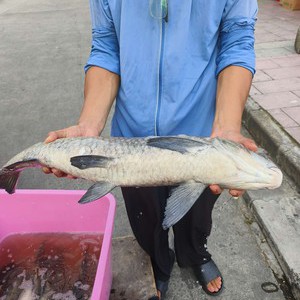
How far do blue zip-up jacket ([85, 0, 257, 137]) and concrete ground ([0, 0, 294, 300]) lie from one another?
1.18 m

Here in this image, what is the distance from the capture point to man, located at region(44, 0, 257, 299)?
5.98 ft

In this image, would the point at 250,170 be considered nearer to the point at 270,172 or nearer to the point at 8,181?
the point at 270,172

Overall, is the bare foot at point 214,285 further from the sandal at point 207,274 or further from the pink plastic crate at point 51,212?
the pink plastic crate at point 51,212

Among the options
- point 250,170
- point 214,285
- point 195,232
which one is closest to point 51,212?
point 195,232

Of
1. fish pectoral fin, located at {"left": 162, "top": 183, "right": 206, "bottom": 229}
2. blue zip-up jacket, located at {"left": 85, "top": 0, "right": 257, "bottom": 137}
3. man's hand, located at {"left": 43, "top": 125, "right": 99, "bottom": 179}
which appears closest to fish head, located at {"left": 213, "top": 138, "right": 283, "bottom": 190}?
fish pectoral fin, located at {"left": 162, "top": 183, "right": 206, "bottom": 229}

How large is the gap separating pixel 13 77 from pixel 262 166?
592 cm

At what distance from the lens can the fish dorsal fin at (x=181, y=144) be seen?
1688 mm

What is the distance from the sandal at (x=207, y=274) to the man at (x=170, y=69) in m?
Answer: 0.63

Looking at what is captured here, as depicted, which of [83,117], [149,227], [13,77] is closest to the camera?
[83,117]

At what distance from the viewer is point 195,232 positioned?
237cm

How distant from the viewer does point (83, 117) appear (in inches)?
82.9

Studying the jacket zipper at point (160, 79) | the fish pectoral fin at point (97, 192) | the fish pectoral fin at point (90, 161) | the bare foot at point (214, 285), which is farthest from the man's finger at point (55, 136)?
the bare foot at point (214, 285)

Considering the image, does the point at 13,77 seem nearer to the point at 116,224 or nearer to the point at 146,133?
the point at 116,224

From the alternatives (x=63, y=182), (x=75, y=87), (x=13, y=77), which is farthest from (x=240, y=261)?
(x=13, y=77)
